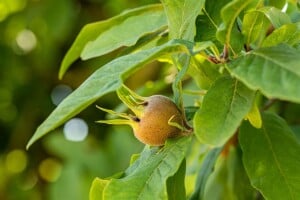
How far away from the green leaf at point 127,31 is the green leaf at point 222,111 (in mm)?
297

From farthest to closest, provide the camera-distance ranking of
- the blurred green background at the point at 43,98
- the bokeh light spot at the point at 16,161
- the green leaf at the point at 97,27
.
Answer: the bokeh light spot at the point at 16,161 < the blurred green background at the point at 43,98 < the green leaf at the point at 97,27

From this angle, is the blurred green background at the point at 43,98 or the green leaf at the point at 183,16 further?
the blurred green background at the point at 43,98

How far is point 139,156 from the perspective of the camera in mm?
972

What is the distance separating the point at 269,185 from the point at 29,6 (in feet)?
5.71

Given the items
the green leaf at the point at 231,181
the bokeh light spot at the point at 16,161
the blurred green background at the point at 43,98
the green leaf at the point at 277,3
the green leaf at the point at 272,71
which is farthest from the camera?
the bokeh light spot at the point at 16,161

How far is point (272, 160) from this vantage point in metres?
0.98

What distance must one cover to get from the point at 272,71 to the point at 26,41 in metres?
2.10

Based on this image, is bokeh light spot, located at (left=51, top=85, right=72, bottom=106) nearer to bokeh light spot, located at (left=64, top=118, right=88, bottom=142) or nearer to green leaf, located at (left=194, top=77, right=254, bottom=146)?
bokeh light spot, located at (left=64, top=118, right=88, bottom=142)

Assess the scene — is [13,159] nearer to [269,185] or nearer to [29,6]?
[29,6]

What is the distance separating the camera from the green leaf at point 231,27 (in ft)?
2.66

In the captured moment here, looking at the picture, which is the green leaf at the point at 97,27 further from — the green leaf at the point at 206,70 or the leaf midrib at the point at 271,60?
the leaf midrib at the point at 271,60

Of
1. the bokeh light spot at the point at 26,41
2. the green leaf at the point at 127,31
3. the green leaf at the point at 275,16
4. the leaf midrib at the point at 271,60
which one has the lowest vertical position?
the bokeh light spot at the point at 26,41

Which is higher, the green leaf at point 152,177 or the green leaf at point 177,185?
the green leaf at point 152,177

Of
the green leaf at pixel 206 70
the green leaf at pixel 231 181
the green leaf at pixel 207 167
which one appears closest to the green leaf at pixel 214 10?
the green leaf at pixel 206 70
